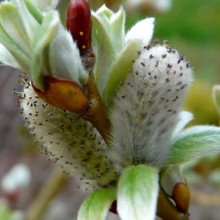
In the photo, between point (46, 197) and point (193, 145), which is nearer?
point (193, 145)

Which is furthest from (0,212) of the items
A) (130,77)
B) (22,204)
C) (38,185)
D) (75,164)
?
(38,185)

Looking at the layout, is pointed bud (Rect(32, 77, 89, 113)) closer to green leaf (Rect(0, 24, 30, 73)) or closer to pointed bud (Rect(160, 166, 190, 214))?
green leaf (Rect(0, 24, 30, 73))

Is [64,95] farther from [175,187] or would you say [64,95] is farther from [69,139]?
[175,187]

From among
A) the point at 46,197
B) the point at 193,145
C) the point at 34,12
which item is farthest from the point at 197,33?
the point at 34,12

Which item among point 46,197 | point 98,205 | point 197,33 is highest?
point 197,33

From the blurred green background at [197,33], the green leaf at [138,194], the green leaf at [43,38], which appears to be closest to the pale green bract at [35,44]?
the green leaf at [43,38]

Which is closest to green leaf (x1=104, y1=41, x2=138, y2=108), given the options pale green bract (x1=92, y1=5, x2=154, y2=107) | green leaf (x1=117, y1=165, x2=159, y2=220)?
pale green bract (x1=92, y1=5, x2=154, y2=107)

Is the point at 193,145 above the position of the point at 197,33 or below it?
below

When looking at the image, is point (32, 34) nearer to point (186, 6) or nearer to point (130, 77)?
point (130, 77)
